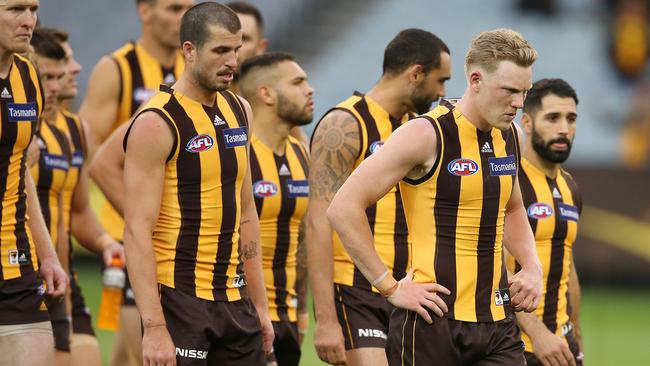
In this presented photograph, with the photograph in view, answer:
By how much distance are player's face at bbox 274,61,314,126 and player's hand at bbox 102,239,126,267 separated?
4.86 ft

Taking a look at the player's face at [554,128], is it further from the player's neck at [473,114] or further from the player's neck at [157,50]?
the player's neck at [157,50]

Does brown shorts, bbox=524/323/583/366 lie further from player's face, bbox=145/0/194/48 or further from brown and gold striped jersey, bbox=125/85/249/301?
player's face, bbox=145/0/194/48

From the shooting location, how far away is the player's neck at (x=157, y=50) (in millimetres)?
9695

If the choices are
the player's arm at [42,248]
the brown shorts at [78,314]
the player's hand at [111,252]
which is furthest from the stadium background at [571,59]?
the player's arm at [42,248]

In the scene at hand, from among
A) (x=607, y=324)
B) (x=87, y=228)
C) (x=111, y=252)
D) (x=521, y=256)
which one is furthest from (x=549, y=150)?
(x=607, y=324)

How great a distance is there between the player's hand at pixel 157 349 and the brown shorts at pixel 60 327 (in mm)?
2261

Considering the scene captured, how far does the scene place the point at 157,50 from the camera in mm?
9703

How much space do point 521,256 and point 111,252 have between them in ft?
10.8

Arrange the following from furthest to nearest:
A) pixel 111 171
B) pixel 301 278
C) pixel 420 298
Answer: pixel 301 278 < pixel 111 171 < pixel 420 298

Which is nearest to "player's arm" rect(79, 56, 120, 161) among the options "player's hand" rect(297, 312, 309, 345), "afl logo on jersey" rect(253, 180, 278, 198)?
"afl logo on jersey" rect(253, 180, 278, 198)

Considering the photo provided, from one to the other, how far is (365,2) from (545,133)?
1514cm

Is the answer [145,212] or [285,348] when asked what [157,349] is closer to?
[145,212]

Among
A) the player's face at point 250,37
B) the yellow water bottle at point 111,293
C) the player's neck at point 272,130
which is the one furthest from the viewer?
the player's face at point 250,37

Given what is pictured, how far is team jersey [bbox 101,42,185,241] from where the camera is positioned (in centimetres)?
952
